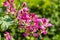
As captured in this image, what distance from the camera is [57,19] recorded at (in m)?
4.14

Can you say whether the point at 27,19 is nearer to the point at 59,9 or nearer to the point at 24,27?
the point at 24,27

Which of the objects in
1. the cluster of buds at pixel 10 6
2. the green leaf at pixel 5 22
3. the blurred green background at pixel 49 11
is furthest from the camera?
the blurred green background at pixel 49 11

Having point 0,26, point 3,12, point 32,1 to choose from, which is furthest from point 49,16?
point 0,26

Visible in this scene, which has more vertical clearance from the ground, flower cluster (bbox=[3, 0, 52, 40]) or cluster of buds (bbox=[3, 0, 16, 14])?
cluster of buds (bbox=[3, 0, 16, 14])

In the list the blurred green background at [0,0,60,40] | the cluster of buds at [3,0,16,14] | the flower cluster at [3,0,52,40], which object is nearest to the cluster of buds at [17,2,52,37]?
the flower cluster at [3,0,52,40]

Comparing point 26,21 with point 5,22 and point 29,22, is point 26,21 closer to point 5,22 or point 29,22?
point 29,22

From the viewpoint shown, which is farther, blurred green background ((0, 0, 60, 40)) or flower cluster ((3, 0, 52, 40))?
blurred green background ((0, 0, 60, 40))

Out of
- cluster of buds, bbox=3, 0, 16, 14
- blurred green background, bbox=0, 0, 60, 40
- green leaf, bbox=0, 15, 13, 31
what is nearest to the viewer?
Answer: green leaf, bbox=0, 15, 13, 31

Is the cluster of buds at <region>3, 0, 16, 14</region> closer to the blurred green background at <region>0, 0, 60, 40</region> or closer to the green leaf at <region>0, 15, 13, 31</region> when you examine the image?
the green leaf at <region>0, 15, 13, 31</region>

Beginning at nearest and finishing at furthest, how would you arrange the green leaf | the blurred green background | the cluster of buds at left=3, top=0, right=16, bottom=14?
the green leaf, the cluster of buds at left=3, top=0, right=16, bottom=14, the blurred green background

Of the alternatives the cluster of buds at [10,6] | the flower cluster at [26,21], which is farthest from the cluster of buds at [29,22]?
the cluster of buds at [10,6]

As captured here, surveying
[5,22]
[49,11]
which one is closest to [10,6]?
[5,22]

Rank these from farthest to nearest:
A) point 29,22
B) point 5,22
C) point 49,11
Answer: point 49,11, point 29,22, point 5,22

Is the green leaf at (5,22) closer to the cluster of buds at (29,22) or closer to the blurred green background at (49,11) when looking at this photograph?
the cluster of buds at (29,22)
